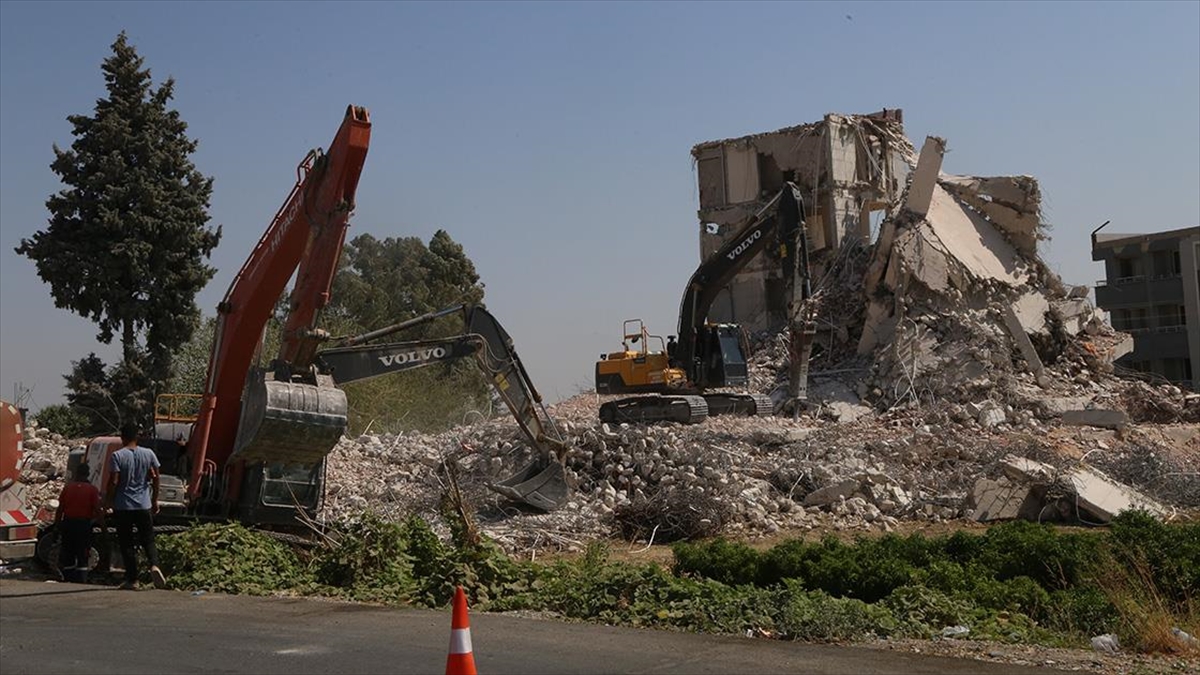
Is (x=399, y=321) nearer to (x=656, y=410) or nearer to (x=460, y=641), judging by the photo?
(x=656, y=410)

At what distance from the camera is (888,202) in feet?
128

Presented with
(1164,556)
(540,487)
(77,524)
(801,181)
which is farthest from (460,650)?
(801,181)

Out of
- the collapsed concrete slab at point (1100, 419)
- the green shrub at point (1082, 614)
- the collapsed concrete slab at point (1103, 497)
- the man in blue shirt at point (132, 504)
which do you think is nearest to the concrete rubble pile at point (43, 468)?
the man in blue shirt at point (132, 504)

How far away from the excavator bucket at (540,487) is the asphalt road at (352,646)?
901 cm

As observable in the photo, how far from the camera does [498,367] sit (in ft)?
66.7

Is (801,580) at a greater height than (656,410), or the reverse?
(656,410)

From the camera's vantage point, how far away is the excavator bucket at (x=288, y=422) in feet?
45.6

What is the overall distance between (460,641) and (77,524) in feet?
26.3

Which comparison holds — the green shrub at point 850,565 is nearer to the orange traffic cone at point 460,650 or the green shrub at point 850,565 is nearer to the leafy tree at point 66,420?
the orange traffic cone at point 460,650

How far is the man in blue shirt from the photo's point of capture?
1283 cm

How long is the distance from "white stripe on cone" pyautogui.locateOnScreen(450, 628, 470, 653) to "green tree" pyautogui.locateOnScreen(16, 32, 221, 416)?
29.4 m

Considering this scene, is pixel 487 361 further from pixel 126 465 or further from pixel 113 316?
pixel 113 316

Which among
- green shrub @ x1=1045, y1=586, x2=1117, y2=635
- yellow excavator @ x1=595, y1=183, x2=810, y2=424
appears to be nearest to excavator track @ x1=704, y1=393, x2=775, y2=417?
yellow excavator @ x1=595, y1=183, x2=810, y2=424

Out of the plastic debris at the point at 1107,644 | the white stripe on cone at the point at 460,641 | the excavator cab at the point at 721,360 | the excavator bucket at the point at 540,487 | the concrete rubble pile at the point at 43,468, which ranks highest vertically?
the excavator cab at the point at 721,360
